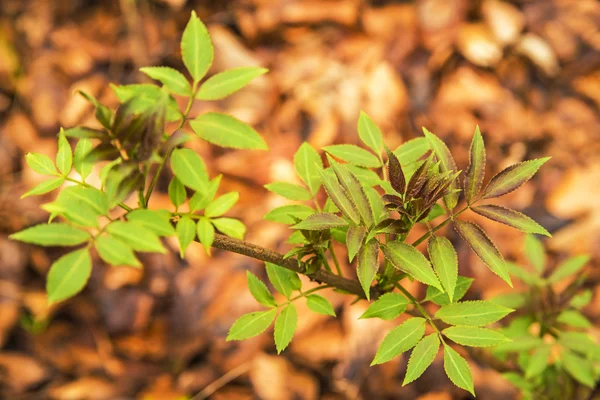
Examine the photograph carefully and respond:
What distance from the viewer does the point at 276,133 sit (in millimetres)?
2633

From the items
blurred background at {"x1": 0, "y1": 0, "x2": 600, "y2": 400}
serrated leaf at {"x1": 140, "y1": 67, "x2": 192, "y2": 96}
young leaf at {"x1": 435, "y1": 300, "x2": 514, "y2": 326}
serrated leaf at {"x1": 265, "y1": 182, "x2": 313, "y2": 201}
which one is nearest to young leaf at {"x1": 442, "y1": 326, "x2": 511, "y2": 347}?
young leaf at {"x1": 435, "y1": 300, "x2": 514, "y2": 326}

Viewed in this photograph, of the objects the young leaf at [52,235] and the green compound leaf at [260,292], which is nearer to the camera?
the young leaf at [52,235]

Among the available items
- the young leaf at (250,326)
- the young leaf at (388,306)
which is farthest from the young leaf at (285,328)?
the young leaf at (388,306)

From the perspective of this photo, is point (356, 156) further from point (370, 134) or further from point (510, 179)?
point (510, 179)

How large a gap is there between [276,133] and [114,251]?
2.03 metres

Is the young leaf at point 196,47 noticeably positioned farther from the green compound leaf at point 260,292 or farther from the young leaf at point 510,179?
the young leaf at point 510,179

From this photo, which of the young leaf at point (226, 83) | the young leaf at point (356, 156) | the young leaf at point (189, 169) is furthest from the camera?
the young leaf at point (356, 156)

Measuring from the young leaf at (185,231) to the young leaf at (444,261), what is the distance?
1.15ft

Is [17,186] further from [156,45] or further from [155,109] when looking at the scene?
[155,109]

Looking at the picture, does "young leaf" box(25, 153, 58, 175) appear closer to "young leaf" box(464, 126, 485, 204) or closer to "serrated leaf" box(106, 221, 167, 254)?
"serrated leaf" box(106, 221, 167, 254)

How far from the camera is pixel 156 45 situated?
113 inches

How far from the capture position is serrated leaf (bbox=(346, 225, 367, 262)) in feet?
2.38

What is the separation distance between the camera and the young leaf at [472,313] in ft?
2.73

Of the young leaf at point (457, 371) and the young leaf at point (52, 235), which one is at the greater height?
the young leaf at point (52, 235)
